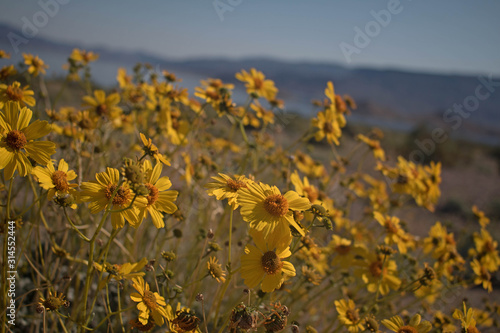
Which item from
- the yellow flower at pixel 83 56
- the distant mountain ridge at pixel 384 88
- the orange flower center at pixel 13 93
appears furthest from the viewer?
the distant mountain ridge at pixel 384 88

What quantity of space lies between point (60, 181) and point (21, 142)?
7.5 inches

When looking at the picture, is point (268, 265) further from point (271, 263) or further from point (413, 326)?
point (413, 326)

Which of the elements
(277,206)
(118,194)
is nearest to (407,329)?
(277,206)

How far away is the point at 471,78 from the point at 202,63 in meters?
58.9

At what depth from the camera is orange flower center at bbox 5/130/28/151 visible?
1118 millimetres

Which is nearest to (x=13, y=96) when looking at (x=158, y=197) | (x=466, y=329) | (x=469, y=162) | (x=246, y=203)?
(x=158, y=197)

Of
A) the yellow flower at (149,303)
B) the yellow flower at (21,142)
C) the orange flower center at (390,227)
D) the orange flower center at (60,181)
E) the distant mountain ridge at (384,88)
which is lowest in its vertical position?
the distant mountain ridge at (384,88)

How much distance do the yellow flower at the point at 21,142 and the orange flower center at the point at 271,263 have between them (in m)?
0.88

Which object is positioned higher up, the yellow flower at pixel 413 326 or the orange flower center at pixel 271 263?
the orange flower center at pixel 271 263

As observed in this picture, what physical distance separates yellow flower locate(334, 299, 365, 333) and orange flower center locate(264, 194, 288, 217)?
812 millimetres

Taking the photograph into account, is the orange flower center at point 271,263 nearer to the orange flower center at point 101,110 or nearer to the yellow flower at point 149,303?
the yellow flower at point 149,303

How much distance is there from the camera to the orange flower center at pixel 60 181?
1172mm

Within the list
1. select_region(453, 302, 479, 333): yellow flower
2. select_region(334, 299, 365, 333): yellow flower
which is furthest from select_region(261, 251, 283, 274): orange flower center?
select_region(453, 302, 479, 333): yellow flower

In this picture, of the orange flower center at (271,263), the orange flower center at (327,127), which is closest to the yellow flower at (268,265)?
the orange flower center at (271,263)
